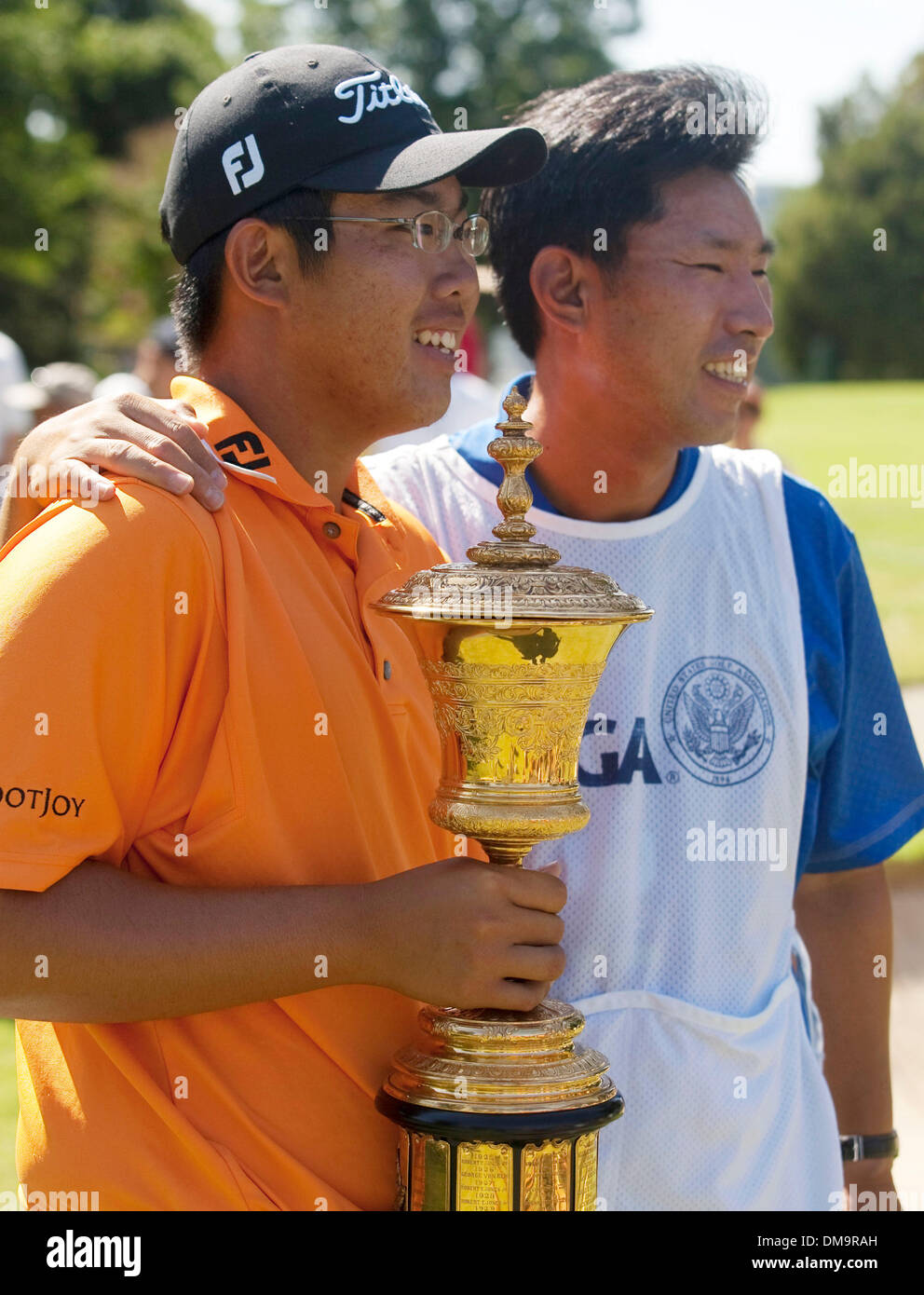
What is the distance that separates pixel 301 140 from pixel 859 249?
53.5 metres

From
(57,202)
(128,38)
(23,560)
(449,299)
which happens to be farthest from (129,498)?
(128,38)

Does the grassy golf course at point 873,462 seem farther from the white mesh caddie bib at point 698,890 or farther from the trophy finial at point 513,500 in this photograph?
the trophy finial at point 513,500

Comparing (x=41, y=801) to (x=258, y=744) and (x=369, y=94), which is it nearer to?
(x=258, y=744)

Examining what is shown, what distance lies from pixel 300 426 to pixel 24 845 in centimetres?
79

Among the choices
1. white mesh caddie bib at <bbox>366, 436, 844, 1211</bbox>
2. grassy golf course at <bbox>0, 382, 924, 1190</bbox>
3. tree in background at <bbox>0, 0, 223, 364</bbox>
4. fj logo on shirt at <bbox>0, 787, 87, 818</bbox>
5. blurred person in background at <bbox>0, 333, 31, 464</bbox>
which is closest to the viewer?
fj logo on shirt at <bbox>0, 787, 87, 818</bbox>

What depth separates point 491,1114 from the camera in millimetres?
2006

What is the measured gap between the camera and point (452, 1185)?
78.8 inches

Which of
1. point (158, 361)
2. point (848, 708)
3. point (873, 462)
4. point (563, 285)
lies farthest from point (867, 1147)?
point (873, 462)

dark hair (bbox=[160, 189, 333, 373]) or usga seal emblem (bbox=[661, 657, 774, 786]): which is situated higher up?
dark hair (bbox=[160, 189, 333, 373])

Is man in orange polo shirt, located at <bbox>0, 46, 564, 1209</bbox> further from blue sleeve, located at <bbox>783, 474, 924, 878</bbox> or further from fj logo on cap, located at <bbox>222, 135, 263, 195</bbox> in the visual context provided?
blue sleeve, located at <bbox>783, 474, 924, 878</bbox>

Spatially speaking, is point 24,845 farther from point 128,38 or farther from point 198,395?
point 128,38

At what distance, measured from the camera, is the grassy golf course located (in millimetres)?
9383

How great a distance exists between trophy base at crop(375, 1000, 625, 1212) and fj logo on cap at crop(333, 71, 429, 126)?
1.32 metres

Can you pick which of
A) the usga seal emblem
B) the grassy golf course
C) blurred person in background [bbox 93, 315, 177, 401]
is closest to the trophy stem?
the usga seal emblem
